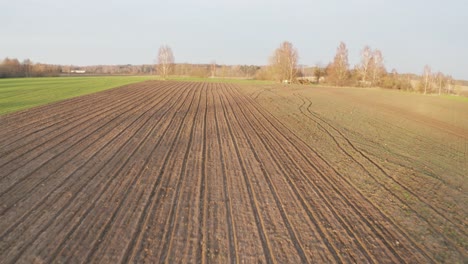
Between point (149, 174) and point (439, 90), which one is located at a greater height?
point (439, 90)

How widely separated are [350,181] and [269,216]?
12.4 ft

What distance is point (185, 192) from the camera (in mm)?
7645

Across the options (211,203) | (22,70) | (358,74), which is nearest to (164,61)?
(22,70)

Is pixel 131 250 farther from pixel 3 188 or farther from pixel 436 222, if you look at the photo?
pixel 436 222

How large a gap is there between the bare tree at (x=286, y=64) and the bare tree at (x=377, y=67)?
68.0 feet

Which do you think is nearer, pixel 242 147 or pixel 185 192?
pixel 185 192

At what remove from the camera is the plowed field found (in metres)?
5.29

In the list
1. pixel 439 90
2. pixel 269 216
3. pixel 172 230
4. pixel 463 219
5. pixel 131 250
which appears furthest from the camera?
pixel 439 90

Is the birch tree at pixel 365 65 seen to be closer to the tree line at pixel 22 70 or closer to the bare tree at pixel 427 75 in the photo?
the bare tree at pixel 427 75

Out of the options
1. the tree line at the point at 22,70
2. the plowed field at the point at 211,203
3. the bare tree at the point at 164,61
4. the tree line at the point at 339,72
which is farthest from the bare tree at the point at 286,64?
the plowed field at the point at 211,203

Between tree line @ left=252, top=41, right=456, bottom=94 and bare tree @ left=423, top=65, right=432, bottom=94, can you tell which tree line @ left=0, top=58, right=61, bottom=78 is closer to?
tree line @ left=252, top=41, right=456, bottom=94

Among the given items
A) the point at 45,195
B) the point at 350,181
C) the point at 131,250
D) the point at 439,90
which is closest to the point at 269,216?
the point at 131,250

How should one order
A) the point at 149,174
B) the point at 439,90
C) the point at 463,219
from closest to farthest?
the point at 463,219 → the point at 149,174 → the point at 439,90

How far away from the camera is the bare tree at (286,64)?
269 ft
